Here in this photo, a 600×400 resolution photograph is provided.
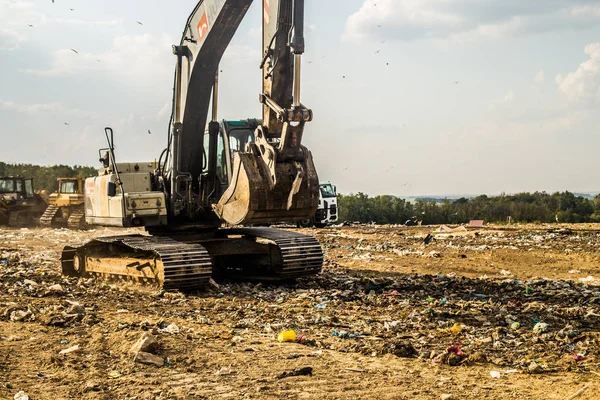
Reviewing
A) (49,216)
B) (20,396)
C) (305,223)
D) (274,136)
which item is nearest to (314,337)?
(274,136)

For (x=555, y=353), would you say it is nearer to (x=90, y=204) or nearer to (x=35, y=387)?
(x=35, y=387)

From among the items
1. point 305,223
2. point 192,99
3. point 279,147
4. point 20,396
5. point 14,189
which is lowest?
point 20,396

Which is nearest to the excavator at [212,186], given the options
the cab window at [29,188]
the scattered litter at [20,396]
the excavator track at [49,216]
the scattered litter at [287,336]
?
the scattered litter at [287,336]

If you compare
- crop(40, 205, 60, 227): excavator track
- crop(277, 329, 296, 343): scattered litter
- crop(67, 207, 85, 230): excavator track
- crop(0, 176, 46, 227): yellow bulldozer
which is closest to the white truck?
crop(67, 207, 85, 230): excavator track

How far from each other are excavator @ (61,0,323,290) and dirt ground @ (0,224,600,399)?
438 millimetres

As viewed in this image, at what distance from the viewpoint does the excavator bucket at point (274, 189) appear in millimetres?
8203

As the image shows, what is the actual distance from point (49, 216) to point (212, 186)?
57.8 feet

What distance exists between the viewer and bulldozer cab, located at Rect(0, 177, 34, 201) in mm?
27078

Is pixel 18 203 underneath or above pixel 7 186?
underneath

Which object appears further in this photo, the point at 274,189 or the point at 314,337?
the point at 274,189

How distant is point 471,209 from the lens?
35.8 metres

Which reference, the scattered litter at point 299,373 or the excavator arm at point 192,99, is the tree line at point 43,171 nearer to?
the excavator arm at point 192,99

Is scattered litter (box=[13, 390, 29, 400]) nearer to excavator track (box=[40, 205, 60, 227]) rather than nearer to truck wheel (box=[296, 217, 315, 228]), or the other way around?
truck wheel (box=[296, 217, 315, 228])

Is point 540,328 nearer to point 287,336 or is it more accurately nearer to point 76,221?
point 287,336
